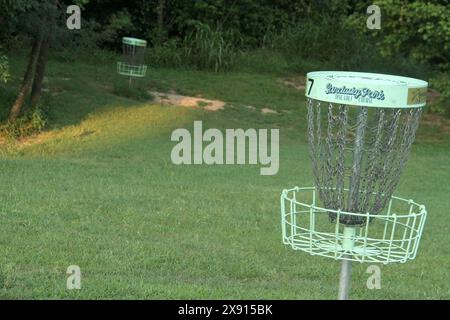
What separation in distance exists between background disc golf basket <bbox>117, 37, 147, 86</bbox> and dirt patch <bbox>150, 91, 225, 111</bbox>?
75 cm

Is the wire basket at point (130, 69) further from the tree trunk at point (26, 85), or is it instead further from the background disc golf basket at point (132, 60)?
the tree trunk at point (26, 85)

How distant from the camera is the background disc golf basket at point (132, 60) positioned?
15680 millimetres

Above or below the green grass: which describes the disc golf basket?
above

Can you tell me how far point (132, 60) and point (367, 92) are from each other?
1413 cm

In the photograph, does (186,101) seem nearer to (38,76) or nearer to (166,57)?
(38,76)

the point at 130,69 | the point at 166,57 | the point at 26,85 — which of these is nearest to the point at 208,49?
the point at 166,57

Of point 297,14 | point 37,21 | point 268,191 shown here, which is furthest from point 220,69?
point 268,191

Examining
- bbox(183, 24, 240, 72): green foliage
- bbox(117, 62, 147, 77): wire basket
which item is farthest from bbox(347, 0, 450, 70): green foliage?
bbox(183, 24, 240, 72): green foliage

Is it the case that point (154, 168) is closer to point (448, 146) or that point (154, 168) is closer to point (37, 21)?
point (37, 21)

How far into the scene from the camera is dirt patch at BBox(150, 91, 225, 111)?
47.5ft

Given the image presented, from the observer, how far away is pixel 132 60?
16.2m

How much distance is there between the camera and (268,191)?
8.69 meters

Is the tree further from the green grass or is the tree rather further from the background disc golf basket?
the background disc golf basket

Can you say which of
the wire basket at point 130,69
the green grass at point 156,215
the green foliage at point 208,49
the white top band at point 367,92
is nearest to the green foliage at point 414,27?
the green grass at point 156,215
